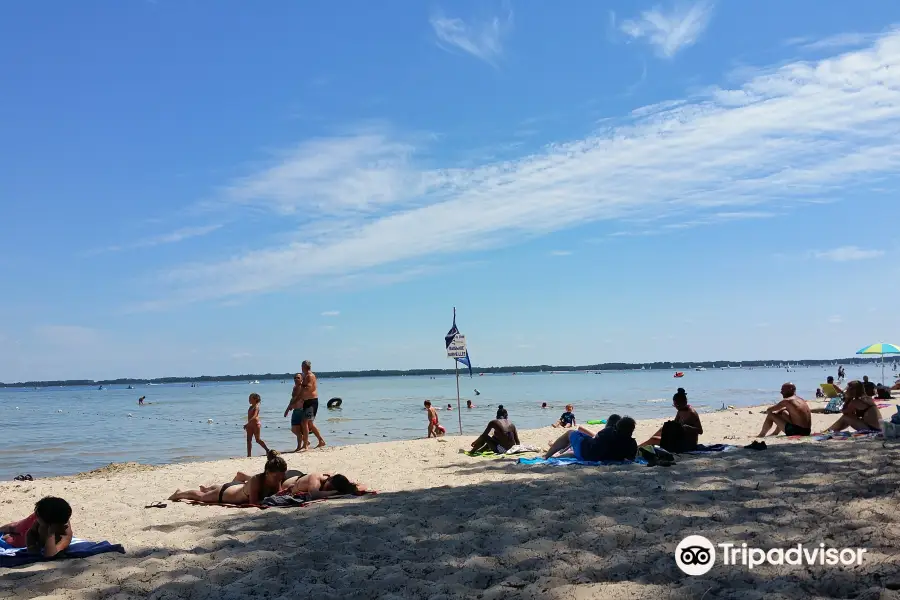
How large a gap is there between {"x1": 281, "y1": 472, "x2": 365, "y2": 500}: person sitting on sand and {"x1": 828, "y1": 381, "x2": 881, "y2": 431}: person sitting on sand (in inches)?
319

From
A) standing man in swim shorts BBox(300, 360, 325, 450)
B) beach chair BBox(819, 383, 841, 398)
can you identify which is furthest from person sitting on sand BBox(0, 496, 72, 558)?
beach chair BBox(819, 383, 841, 398)

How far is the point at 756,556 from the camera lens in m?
3.86

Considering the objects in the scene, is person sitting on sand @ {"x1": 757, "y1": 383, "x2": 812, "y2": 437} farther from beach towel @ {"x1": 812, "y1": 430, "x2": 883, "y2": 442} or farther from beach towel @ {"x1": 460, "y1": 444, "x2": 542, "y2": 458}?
beach towel @ {"x1": 460, "y1": 444, "x2": 542, "y2": 458}

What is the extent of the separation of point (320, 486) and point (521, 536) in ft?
10.2

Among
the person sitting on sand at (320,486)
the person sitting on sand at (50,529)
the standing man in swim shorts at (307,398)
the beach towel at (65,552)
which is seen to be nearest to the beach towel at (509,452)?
the person sitting on sand at (320,486)

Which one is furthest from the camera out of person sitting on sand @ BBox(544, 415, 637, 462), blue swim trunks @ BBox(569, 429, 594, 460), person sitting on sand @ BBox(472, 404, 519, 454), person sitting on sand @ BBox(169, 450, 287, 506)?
person sitting on sand @ BBox(472, 404, 519, 454)

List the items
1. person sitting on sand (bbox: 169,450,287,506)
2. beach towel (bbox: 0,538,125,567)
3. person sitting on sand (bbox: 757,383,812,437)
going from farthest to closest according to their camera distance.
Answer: person sitting on sand (bbox: 757,383,812,437) → person sitting on sand (bbox: 169,450,287,506) → beach towel (bbox: 0,538,125,567)

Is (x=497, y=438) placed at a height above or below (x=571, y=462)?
above

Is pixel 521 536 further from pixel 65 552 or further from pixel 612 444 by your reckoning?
pixel 612 444

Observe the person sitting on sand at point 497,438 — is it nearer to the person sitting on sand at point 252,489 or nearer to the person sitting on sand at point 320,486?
the person sitting on sand at point 320,486

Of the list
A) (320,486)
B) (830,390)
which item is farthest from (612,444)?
(830,390)

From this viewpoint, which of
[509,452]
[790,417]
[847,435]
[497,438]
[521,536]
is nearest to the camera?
[521,536]

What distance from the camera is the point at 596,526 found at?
4.75 metres

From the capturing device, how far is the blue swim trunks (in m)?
8.73
